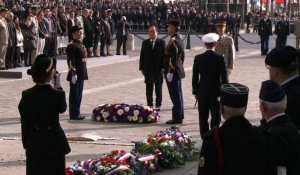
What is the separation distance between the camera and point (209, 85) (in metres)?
12.0

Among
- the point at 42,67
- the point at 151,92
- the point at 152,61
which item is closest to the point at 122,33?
the point at 151,92

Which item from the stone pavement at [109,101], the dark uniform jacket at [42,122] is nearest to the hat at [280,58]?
the dark uniform jacket at [42,122]

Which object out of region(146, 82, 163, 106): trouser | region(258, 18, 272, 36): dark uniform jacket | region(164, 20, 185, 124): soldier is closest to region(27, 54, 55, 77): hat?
region(164, 20, 185, 124): soldier

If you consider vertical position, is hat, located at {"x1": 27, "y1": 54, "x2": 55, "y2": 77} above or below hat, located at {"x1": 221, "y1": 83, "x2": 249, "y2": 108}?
below

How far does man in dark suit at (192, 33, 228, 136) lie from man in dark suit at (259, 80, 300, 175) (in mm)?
6633

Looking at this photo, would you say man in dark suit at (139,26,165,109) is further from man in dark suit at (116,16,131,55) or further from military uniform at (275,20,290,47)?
military uniform at (275,20,290,47)

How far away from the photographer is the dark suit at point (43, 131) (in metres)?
7.59

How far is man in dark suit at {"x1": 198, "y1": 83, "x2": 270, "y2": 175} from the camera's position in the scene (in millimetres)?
4973

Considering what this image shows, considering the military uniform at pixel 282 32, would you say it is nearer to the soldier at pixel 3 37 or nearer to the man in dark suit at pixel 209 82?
the soldier at pixel 3 37

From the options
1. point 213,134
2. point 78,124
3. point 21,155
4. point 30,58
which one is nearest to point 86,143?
point 21,155

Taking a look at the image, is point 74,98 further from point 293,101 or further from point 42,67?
point 293,101

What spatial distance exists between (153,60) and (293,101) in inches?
377

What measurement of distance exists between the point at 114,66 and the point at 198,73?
14.9 meters

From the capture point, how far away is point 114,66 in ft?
88.8
